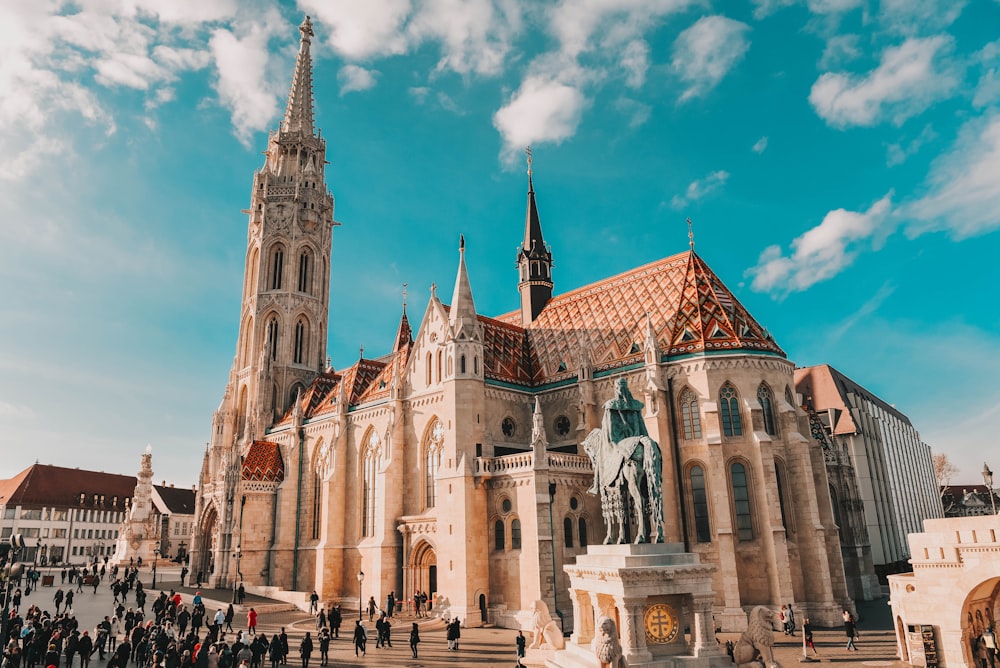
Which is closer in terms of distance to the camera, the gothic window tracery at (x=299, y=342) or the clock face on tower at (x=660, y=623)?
the clock face on tower at (x=660, y=623)

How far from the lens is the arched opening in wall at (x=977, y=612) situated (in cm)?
1683

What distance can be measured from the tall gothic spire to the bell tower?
102 millimetres

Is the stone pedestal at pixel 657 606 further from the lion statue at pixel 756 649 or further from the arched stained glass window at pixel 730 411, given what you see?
the arched stained glass window at pixel 730 411

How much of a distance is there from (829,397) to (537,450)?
35518mm

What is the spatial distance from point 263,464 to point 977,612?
38.0 metres

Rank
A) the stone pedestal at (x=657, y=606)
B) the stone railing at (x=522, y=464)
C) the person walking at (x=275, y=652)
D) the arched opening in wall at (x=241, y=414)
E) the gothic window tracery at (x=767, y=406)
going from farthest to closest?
the arched opening in wall at (x=241, y=414) < the gothic window tracery at (x=767, y=406) < the stone railing at (x=522, y=464) < the person walking at (x=275, y=652) < the stone pedestal at (x=657, y=606)

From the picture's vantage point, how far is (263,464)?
42.9 meters

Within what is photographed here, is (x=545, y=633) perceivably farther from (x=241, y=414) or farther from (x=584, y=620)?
(x=241, y=414)

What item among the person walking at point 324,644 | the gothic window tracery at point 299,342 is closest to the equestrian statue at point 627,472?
the person walking at point 324,644

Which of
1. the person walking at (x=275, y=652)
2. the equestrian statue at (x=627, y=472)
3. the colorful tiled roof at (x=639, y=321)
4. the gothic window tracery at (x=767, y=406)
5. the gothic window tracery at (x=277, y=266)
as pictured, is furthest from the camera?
the gothic window tracery at (x=277, y=266)

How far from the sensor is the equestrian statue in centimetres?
1602

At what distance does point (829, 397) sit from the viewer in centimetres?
5303

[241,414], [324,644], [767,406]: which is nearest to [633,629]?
[324,644]

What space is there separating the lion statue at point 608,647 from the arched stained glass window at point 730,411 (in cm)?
1834
